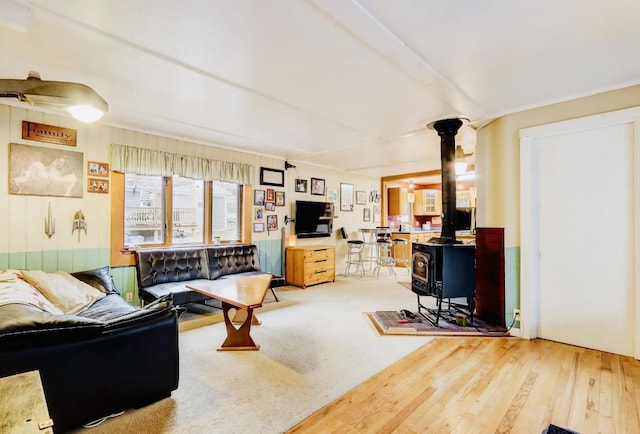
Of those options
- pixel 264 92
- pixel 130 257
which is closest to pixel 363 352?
pixel 264 92

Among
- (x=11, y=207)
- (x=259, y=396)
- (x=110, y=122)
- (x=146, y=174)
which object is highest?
(x=110, y=122)

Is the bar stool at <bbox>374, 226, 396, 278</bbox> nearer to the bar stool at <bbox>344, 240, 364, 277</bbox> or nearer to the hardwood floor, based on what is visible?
the bar stool at <bbox>344, 240, 364, 277</bbox>

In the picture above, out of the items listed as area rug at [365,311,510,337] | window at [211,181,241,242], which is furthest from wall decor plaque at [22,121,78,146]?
area rug at [365,311,510,337]

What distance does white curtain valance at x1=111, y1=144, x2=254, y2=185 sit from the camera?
3.91 meters

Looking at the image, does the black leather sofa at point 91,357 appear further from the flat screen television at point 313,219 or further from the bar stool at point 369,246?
the bar stool at point 369,246

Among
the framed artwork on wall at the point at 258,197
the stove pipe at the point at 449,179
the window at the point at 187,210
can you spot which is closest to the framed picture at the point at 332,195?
the framed artwork on wall at the point at 258,197

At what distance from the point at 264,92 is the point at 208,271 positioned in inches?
107

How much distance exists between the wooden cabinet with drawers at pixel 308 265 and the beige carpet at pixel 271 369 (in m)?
1.25

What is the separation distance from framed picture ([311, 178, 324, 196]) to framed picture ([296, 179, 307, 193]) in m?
0.20

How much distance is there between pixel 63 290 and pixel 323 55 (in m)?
3.10

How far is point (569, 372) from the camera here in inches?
99.7

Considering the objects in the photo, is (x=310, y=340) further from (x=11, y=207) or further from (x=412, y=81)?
(x=11, y=207)

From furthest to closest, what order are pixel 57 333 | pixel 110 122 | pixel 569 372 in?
pixel 110 122, pixel 569 372, pixel 57 333

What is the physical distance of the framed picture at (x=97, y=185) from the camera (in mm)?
3703
